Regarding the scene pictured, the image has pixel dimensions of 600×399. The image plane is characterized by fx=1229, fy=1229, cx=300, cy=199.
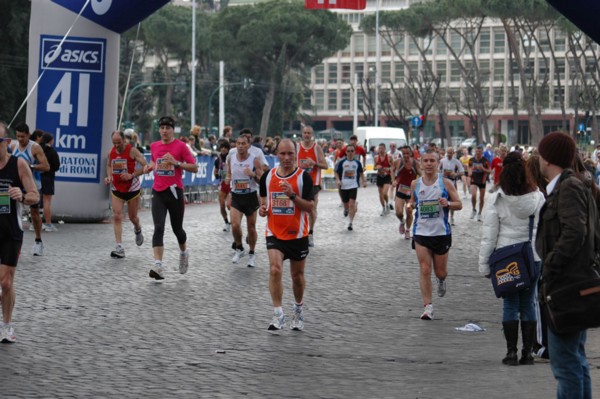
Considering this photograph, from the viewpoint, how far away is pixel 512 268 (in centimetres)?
797

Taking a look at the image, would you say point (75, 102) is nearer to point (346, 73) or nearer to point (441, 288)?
point (441, 288)

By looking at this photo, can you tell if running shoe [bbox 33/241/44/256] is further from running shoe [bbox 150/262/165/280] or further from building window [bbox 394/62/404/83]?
building window [bbox 394/62/404/83]

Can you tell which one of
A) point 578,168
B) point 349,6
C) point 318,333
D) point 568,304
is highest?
point 349,6

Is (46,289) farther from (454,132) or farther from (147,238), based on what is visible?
(454,132)

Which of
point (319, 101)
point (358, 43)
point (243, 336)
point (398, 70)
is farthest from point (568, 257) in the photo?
point (319, 101)

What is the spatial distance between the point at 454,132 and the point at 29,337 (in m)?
103

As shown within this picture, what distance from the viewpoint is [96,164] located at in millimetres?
20297

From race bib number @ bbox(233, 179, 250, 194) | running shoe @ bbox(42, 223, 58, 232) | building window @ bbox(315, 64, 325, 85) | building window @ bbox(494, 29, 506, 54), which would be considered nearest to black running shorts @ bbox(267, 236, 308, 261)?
race bib number @ bbox(233, 179, 250, 194)

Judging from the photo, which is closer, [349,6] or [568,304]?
[568,304]

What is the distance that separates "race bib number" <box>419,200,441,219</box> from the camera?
34.5 ft

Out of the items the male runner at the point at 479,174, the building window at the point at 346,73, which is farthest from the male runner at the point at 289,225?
the building window at the point at 346,73

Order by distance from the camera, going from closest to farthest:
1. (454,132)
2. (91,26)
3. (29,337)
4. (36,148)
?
(29,337) → (36,148) → (91,26) → (454,132)

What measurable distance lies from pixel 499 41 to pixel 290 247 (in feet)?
318

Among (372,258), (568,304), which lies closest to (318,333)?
(568,304)
